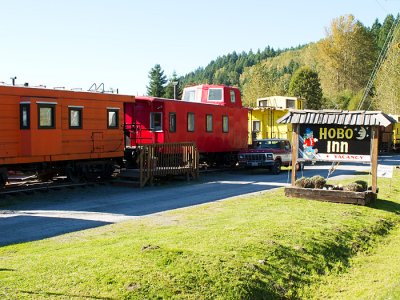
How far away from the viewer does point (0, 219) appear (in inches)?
488

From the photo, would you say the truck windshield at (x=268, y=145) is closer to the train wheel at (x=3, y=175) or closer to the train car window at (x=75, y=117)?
the train car window at (x=75, y=117)

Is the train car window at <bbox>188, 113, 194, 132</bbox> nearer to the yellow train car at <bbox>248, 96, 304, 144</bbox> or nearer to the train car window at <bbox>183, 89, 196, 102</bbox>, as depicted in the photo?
the train car window at <bbox>183, 89, 196, 102</bbox>

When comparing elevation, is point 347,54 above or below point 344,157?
above

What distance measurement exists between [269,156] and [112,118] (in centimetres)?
796

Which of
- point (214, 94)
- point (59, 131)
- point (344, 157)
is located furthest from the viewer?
point (214, 94)

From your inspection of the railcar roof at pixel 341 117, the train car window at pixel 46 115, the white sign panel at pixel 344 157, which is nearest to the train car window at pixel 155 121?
the train car window at pixel 46 115

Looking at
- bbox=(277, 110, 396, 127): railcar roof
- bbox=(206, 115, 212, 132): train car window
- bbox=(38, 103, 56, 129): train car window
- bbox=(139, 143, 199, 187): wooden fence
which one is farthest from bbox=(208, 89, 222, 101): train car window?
bbox=(277, 110, 396, 127): railcar roof

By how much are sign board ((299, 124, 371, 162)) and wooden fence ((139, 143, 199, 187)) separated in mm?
6270

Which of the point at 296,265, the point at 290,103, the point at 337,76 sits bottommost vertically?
the point at 296,265

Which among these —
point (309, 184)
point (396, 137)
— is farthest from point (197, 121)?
point (396, 137)

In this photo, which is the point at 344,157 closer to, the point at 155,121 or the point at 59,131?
the point at 59,131

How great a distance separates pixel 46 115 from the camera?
17.2 meters

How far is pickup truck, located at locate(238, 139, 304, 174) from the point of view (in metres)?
23.9

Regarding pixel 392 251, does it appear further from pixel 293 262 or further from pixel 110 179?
pixel 110 179
